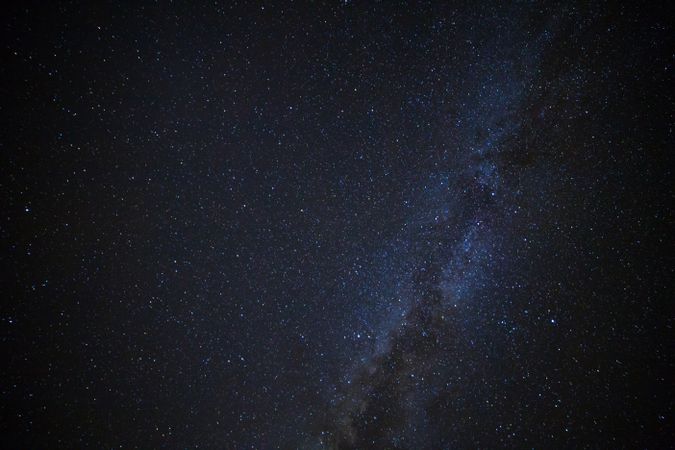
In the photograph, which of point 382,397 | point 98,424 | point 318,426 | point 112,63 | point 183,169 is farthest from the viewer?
point 382,397

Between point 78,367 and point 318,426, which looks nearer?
point 78,367

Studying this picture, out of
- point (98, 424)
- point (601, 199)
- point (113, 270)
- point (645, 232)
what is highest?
point (113, 270)

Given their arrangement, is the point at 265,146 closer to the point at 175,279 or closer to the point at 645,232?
the point at 175,279

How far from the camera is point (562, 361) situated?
1779 millimetres

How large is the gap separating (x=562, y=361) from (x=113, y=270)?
246 cm

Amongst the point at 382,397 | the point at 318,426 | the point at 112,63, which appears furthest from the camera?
the point at 382,397

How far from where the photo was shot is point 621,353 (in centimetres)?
180

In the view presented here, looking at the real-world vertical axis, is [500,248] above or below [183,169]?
below

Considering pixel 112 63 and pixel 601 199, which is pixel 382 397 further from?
pixel 112 63

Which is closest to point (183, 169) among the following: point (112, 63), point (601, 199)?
point (112, 63)

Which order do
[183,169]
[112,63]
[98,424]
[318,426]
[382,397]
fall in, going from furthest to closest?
[382,397]
[318,426]
[98,424]
[183,169]
[112,63]

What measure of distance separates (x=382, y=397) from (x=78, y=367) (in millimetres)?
1545

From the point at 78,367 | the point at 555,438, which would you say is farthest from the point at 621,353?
the point at 78,367

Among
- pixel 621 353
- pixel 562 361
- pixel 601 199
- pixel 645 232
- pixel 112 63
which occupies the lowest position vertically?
pixel 621 353
